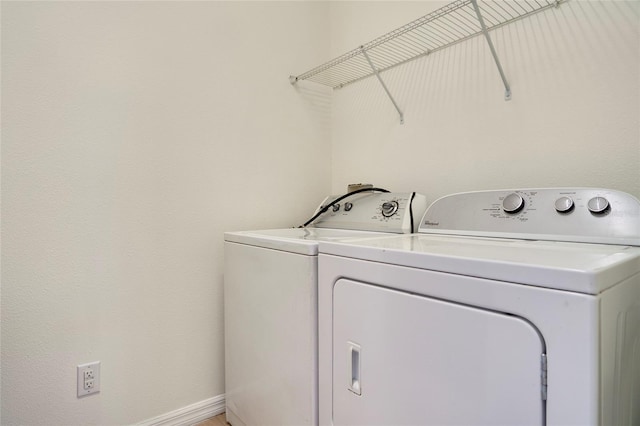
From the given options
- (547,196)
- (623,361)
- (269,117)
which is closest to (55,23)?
(269,117)

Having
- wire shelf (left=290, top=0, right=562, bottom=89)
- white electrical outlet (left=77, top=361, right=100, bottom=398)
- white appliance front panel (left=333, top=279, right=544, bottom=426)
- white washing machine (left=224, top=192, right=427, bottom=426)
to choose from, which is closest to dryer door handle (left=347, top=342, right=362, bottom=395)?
white appliance front panel (left=333, top=279, right=544, bottom=426)

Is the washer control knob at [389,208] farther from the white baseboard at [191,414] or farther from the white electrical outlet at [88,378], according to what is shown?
the white electrical outlet at [88,378]

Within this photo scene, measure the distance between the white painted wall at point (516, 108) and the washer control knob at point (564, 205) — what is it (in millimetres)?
205

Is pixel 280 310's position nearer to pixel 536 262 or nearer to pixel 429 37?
pixel 536 262

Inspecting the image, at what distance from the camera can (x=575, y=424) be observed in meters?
0.55

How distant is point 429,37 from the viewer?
1.55m

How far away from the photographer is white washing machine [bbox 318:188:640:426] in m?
0.56

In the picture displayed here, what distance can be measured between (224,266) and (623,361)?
1.36 m

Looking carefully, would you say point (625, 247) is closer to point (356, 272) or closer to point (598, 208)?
point (598, 208)

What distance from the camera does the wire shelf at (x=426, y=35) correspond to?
124cm

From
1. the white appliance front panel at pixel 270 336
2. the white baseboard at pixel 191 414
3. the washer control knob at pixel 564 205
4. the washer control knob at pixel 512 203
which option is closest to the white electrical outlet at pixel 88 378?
the white baseboard at pixel 191 414

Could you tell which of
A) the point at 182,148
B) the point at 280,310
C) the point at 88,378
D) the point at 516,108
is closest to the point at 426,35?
the point at 516,108

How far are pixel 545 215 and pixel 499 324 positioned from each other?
1.81 feet

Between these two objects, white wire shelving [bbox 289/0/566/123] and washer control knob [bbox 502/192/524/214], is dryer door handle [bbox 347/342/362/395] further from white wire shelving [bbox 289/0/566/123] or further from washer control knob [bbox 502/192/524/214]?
white wire shelving [bbox 289/0/566/123]
